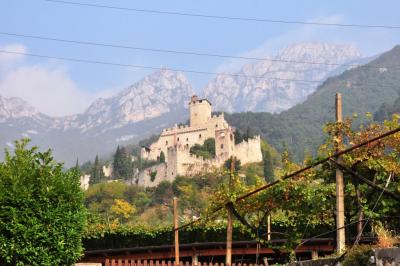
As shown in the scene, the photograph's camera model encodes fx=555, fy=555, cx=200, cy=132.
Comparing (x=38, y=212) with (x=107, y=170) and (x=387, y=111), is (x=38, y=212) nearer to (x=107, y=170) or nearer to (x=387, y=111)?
(x=107, y=170)

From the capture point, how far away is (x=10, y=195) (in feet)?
61.7

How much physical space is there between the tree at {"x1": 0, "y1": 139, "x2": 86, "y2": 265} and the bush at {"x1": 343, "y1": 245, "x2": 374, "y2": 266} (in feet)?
36.6

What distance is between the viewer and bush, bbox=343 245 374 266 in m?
10.5

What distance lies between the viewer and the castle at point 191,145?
126562 mm

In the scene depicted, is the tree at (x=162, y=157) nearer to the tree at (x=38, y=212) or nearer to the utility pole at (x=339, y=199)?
the tree at (x=38, y=212)

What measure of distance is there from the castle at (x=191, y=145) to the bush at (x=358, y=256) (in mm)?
113490

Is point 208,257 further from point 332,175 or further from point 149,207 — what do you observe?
point 149,207

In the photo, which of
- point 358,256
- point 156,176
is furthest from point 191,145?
point 358,256

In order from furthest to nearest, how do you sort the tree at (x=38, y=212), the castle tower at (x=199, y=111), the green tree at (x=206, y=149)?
the castle tower at (x=199, y=111) < the green tree at (x=206, y=149) < the tree at (x=38, y=212)

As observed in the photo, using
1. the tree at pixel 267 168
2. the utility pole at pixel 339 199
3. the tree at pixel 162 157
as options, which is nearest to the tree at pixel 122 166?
the tree at pixel 162 157

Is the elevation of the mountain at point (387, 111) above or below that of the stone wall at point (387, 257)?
above

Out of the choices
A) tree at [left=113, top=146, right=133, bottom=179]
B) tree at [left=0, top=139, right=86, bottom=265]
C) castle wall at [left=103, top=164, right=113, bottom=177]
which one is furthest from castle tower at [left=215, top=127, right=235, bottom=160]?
tree at [left=0, top=139, right=86, bottom=265]

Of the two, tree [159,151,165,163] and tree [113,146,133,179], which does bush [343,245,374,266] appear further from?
tree [113,146,133,179]

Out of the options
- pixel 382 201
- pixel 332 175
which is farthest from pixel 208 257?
pixel 382 201
